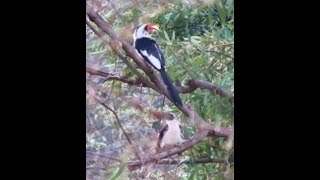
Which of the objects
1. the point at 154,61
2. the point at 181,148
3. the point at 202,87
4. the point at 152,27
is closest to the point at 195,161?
the point at 181,148

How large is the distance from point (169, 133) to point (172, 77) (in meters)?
0.24

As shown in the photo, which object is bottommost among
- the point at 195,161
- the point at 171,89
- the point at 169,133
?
the point at 195,161

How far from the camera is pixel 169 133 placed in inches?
90.0

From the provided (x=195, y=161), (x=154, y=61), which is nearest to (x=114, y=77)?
(x=154, y=61)

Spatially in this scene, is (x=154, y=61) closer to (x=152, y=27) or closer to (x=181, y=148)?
(x=152, y=27)

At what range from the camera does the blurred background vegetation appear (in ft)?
7.34

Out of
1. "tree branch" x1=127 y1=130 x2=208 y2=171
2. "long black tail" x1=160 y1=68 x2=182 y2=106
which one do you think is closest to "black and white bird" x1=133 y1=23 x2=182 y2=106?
"long black tail" x1=160 y1=68 x2=182 y2=106

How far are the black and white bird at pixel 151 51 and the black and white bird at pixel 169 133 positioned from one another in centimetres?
8

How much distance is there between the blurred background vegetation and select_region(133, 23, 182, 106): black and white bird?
2 cm

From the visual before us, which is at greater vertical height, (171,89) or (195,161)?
(171,89)

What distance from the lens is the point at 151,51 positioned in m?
2.28
